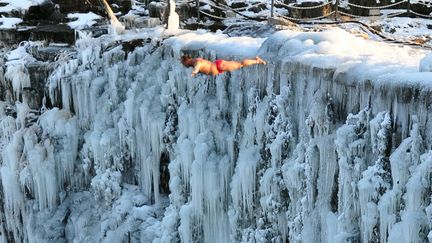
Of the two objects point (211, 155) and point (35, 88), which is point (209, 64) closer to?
point (211, 155)

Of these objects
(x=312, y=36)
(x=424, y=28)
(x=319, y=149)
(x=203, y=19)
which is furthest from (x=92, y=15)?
(x=319, y=149)

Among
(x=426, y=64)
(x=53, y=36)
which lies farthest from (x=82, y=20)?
(x=426, y=64)

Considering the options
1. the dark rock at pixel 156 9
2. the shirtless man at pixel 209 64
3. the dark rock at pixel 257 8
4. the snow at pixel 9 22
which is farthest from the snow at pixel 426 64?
the snow at pixel 9 22

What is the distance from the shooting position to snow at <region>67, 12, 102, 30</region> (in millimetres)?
13758

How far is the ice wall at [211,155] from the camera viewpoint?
17.9 feet

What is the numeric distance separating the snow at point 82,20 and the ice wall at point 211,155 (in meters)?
2.75

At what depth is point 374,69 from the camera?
5699 mm

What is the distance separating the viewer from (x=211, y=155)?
816cm

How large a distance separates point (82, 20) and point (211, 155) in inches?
288

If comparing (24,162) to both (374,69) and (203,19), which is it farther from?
(374,69)

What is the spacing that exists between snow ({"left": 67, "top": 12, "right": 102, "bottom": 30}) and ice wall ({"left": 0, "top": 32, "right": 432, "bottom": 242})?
2749mm

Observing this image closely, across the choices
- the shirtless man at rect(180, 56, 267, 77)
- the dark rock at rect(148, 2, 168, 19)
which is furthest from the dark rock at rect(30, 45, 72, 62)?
the shirtless man at rect(180, 56, 267, 77)

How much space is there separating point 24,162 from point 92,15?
5.02 meters

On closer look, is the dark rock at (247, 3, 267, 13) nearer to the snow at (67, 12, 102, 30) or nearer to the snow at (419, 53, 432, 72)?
the snow at (67, 12, 102, 30)
